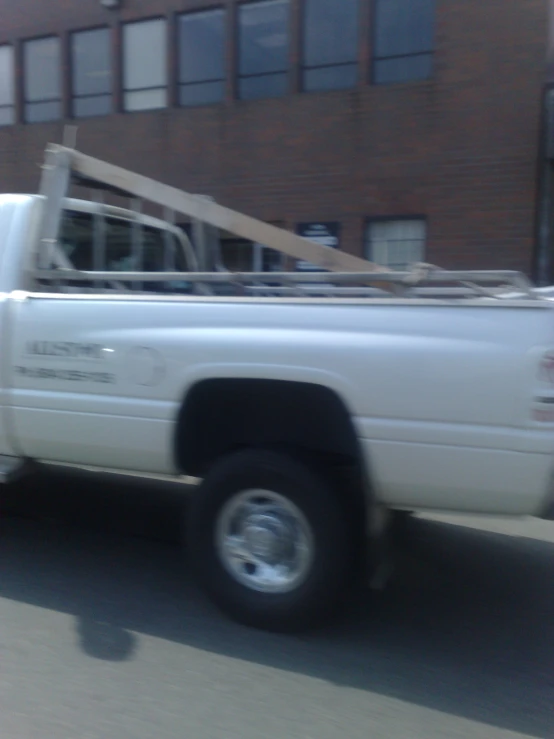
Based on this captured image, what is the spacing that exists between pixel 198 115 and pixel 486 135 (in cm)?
552

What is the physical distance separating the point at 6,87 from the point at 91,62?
2410 millimetres

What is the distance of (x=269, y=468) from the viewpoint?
4.07 m

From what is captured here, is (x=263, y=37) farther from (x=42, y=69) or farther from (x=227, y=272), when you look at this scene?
(x=227, y=272)

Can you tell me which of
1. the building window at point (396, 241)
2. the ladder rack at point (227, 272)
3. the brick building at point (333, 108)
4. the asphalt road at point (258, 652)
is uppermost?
the brick building at point (333, 108)

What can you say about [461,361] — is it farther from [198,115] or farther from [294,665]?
[198,115]

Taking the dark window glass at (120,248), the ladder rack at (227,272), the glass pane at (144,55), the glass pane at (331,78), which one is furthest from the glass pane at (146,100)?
the ladder rack at (227,272)

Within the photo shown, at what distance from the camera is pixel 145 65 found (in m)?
16.0

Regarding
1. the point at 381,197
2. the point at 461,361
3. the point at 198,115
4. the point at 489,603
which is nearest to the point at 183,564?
the point at 489,603

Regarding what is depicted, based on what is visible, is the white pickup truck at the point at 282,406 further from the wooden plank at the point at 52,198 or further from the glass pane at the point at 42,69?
the glass pane at the point at 42,69

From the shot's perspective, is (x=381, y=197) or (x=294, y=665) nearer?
(x=294, y=665)

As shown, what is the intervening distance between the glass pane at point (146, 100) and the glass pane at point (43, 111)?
186 cm

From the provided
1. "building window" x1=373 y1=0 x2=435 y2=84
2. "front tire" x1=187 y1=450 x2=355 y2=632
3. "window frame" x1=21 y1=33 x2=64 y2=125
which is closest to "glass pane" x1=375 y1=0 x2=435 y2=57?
"building window" x1=373 y1=0 x2=435 y2=84

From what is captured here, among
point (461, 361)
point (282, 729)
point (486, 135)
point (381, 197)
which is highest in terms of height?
point (486, 135)

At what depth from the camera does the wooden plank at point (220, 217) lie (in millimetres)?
5062
